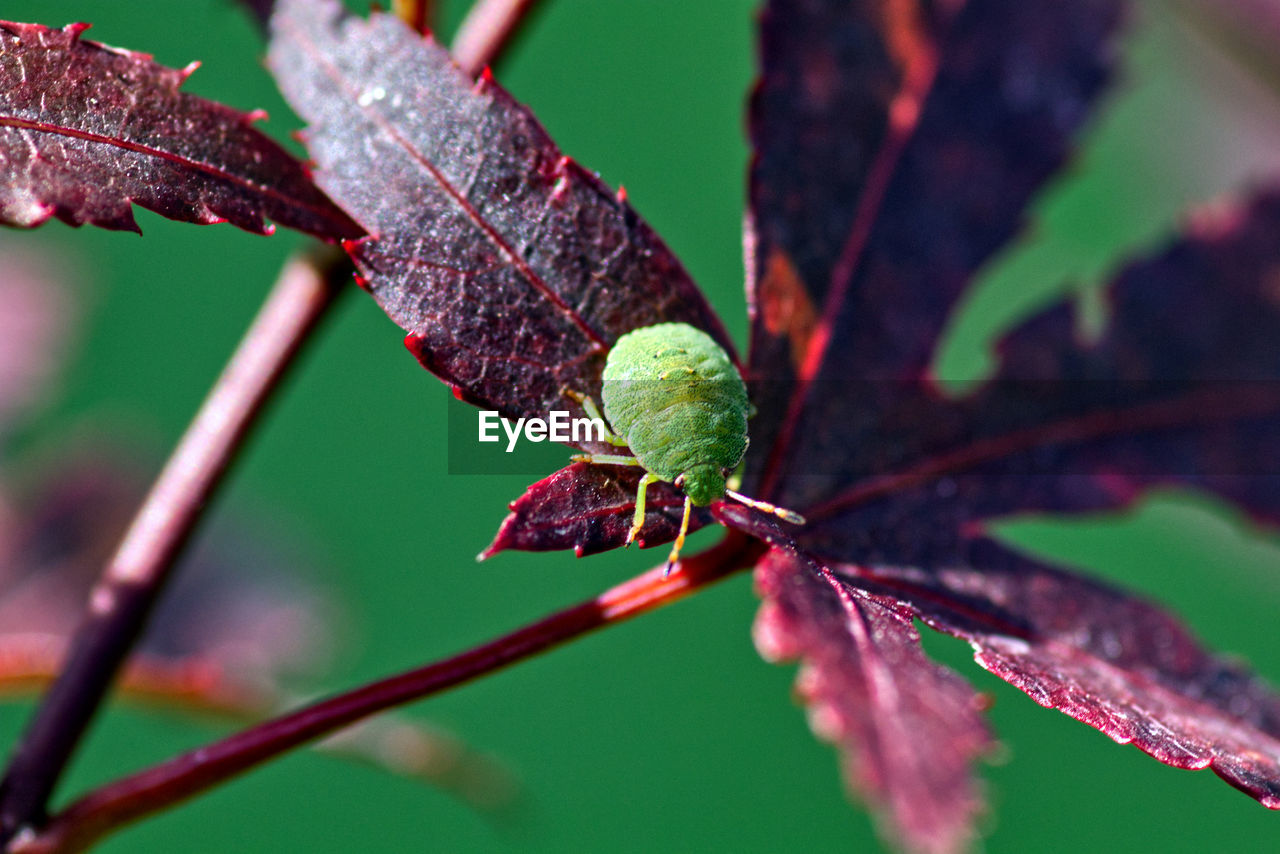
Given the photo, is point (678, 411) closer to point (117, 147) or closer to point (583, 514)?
point (583, 514)

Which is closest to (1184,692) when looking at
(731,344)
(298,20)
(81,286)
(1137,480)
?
(1137,480)

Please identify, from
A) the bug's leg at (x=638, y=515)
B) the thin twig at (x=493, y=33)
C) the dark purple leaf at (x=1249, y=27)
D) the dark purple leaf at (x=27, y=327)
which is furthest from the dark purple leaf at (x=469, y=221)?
the dark purple leaf at (x=1249, y=27)

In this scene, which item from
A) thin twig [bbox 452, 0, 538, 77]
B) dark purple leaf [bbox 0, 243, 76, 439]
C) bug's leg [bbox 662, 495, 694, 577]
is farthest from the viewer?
dark purple leaf [bbox 0, 243, 76, 439]

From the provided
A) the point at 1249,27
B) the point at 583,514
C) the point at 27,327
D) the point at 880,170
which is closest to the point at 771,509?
the point at 583,514

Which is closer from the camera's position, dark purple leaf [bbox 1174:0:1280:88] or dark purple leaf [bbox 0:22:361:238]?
dark purple leaf [bbox 0:22:361:238]

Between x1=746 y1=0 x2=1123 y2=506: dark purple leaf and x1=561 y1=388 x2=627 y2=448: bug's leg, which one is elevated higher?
x1=746 y1=0 x2=1123 y2=506: dark purple leaf

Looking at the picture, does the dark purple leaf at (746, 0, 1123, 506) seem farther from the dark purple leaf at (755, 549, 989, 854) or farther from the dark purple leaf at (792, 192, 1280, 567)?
the dark purple leaf at (755, 549, 989, 854)

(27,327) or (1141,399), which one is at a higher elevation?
(27,327)

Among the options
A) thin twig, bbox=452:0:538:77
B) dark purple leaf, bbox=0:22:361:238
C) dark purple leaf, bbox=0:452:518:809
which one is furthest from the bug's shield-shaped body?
dark purple leaf, bbox=0:452:518:809

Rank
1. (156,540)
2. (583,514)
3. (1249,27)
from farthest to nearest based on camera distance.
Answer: (1249,27) → (156,540) → (583,514)
